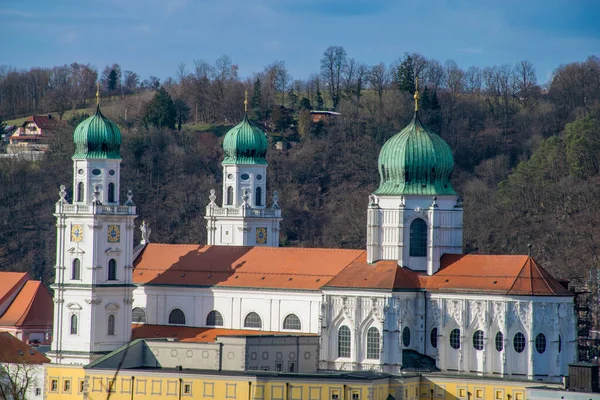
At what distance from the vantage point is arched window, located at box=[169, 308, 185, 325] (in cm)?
9050

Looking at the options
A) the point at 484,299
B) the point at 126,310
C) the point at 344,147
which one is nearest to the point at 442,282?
the point at 484,299

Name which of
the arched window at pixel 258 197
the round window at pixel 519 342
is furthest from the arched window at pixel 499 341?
the arched window at pixel 258 197

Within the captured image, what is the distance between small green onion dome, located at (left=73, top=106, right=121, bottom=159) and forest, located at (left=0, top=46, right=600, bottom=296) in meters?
32.7

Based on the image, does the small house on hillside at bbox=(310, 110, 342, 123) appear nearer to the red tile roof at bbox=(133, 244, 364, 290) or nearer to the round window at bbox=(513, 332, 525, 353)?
the red tile roof at bbox=(133, 244, 364, 290)

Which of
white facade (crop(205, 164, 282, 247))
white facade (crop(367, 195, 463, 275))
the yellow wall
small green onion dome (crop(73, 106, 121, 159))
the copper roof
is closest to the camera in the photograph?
the yellow wall

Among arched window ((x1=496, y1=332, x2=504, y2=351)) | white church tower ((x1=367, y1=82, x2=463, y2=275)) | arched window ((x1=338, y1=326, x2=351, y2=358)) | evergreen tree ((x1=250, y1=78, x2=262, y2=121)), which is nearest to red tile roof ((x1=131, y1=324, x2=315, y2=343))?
arched window ((x1=338, y1=326, x2=351, y2=358))

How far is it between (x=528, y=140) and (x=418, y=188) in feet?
241

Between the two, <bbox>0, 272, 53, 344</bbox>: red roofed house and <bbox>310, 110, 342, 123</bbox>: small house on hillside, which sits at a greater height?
<bbox>310, 110, 342, 123</bbox>: small house on hillside

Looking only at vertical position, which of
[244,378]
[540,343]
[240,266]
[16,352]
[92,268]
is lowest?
[244,378]

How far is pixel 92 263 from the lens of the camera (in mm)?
87312

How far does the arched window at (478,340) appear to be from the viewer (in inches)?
3231

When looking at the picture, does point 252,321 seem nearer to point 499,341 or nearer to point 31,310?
point 499,341

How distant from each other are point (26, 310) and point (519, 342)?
101 ft

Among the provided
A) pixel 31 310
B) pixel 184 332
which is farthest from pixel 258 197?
pixel 184 332
